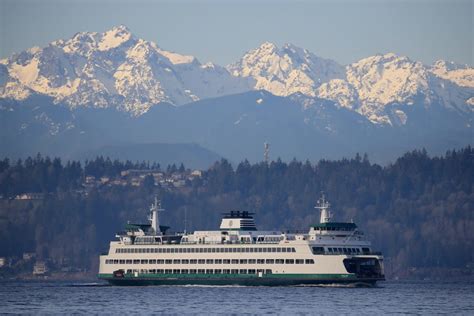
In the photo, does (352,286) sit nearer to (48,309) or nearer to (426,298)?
(426,298)

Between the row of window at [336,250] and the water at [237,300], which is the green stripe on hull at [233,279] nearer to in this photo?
the water at [237,300]

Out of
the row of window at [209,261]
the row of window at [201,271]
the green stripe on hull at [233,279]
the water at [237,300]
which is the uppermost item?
the row of window at [209,261]

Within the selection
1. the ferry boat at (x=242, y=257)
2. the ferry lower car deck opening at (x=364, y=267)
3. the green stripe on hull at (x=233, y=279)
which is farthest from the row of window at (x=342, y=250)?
Answer: the green stripe on hull at (x=233, y=279)

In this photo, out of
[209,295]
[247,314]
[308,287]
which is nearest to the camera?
[247,314]

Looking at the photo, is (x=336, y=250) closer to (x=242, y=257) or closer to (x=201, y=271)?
(x=242, y=257)

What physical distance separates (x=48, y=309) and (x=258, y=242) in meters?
37.0

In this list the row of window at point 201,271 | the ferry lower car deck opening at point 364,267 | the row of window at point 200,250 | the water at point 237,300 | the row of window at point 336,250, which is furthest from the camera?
the row of window at point 201,271

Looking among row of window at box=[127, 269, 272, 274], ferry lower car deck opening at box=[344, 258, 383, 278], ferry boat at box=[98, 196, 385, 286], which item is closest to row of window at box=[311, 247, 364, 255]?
ferry boat at box=[98, 196, 385, 286]

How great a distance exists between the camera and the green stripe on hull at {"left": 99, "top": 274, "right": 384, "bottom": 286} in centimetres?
17362

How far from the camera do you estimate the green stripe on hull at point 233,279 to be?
174 metres

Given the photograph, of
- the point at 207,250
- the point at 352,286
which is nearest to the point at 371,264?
the point at 352,286

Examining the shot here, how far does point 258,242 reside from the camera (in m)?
180

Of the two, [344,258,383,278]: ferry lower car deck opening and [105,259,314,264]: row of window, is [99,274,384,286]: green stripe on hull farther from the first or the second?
[105,259,314,264]: row of window

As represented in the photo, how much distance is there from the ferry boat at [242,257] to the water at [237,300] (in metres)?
1.47
